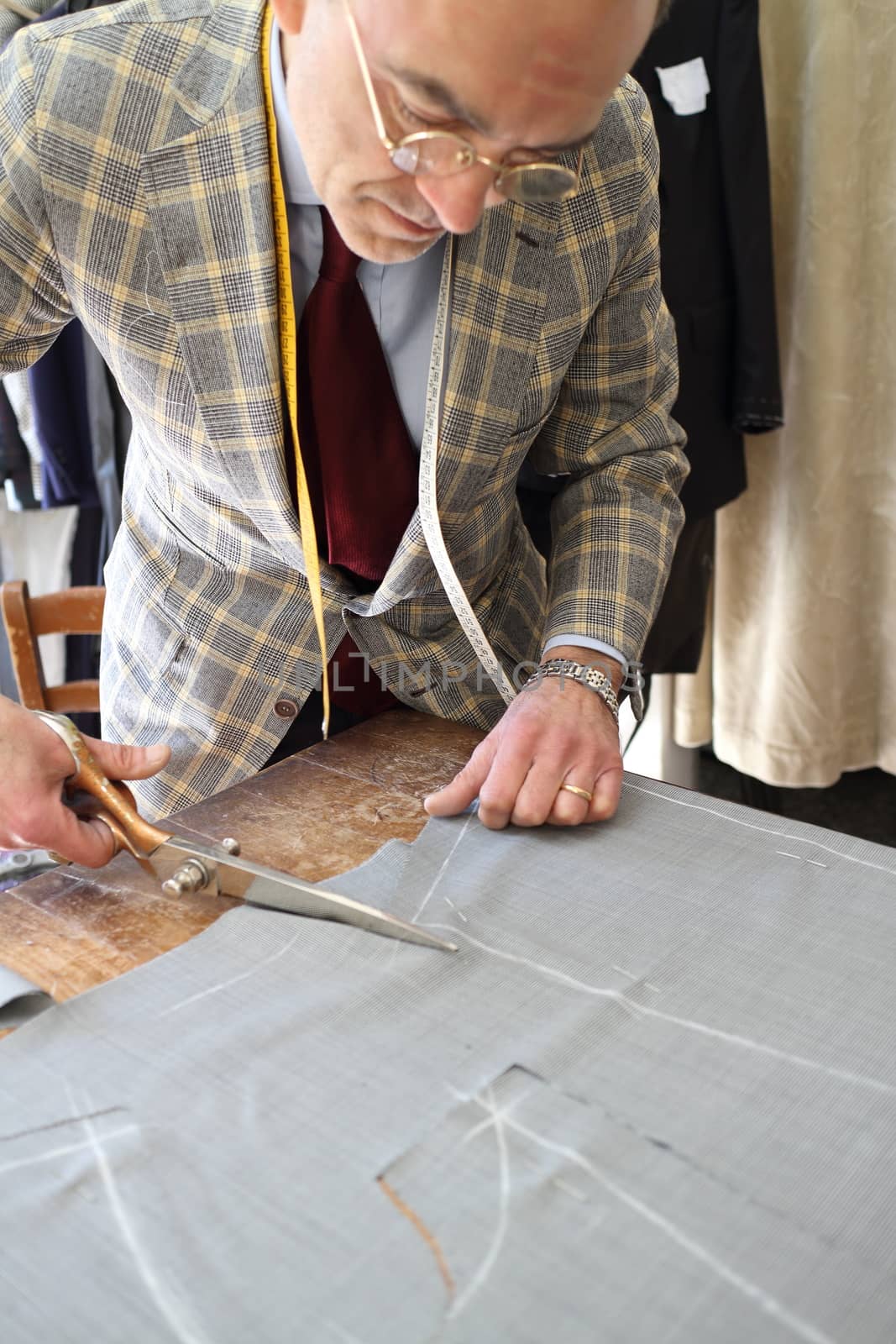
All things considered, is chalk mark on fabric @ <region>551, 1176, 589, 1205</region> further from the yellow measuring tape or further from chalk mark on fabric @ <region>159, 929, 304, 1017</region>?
the yellow measuring tape

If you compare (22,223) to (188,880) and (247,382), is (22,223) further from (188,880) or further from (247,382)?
(188,880)

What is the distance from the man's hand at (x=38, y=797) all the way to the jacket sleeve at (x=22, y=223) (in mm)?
347

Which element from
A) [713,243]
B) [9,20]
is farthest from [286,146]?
[713,243]

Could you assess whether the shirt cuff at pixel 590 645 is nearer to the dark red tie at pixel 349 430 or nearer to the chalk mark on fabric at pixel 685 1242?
the dark red tie at pixel 349 430

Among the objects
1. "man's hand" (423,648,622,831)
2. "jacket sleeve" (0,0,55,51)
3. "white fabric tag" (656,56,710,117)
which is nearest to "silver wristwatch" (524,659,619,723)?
"man's hand" (423,648,622,831)

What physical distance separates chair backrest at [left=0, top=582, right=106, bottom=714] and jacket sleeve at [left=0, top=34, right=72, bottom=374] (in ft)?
1.80

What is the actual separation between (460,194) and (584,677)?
44 cm

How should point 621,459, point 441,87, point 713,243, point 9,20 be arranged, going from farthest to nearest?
1. point 713,243
2. point 9,20
3. point 621,459
4. point 441,87

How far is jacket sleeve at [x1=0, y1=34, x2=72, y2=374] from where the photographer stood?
840 mm

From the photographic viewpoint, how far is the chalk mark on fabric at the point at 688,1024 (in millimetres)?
626

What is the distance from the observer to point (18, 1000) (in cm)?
70

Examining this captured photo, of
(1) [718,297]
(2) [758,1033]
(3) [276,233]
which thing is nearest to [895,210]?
(1) [718,297]

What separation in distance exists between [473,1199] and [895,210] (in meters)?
1.89

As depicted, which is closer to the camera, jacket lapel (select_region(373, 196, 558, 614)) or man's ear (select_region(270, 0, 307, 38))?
man's ear (select_region(270, 0, 307, 38))
